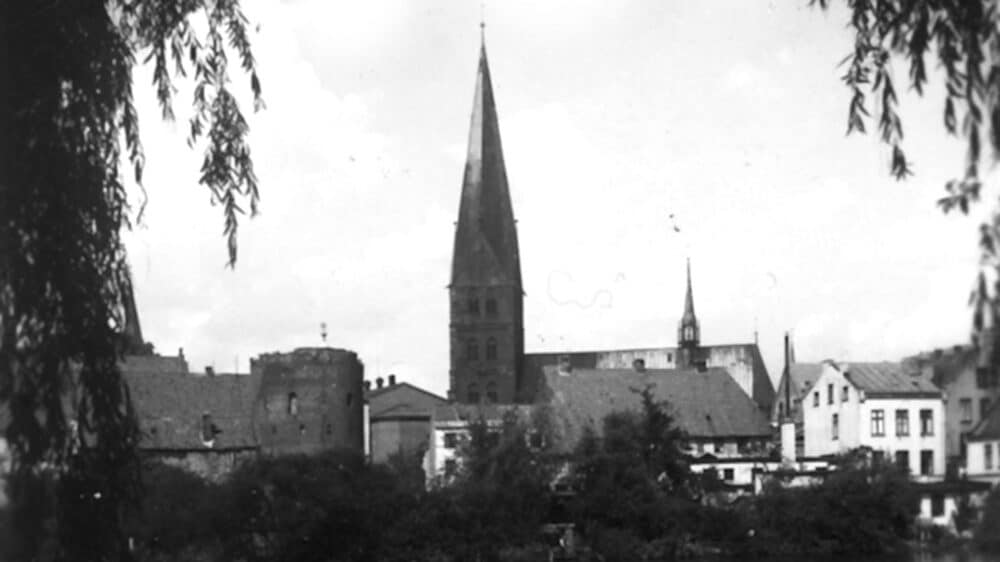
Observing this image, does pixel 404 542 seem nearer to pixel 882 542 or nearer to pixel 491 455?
pixel 491 455

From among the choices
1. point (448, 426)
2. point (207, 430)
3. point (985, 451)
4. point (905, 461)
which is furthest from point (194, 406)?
point (985, 451)

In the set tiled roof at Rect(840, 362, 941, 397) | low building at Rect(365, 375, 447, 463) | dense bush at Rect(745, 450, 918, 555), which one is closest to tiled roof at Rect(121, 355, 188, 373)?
low building at Rect(365, 375, 447, 463)

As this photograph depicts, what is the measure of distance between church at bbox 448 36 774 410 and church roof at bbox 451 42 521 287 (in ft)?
0.19

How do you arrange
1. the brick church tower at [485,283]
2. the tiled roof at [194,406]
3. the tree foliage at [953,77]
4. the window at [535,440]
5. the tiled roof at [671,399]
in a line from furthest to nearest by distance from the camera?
1. the brick church tower at [485,283]
2. the tiled roof at [671,399]
3. the tiled roof at [194,406]
4. the window at [535,440]
5. the tree foliage at [953,77]

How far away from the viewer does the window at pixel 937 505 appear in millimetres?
5806

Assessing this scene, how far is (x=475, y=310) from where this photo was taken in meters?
98.6

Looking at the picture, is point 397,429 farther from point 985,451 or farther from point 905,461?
point 985,451

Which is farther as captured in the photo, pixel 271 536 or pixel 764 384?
pixel 764 384

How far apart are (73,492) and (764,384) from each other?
9249 cm

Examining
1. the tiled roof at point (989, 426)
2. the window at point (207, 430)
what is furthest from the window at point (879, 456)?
the window at point (207, 430)

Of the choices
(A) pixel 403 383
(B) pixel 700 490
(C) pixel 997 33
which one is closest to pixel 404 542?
(B) pixel 700 490

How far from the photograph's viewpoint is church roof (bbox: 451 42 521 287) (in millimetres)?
92375

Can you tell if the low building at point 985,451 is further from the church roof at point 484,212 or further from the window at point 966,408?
the church roof at point 484,212

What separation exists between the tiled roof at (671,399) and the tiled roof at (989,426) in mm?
55770
